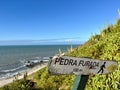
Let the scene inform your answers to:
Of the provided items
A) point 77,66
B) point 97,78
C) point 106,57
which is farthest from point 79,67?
point 106,57

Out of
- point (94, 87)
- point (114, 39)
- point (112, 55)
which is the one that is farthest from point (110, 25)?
point (94, 87)

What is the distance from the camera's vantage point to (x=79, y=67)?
4.84 m

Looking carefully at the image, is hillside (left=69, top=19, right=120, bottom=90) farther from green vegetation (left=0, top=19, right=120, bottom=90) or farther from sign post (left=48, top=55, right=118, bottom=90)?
sign post (left=48, top=55, right=118, bottom=90)

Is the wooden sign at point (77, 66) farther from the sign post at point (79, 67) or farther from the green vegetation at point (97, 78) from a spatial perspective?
the green vegetation at point (97, 78)

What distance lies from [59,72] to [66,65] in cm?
18

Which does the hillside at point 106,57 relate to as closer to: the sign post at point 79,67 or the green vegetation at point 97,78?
the green vegetation at point 97,78

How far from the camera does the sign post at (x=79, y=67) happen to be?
15.0ft

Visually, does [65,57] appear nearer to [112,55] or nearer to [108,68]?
[108,68]

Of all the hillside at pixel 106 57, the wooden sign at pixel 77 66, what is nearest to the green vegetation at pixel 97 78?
the hillside at pixel 106 57

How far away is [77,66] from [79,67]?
5cm

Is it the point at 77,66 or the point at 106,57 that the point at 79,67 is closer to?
the point at 77,66

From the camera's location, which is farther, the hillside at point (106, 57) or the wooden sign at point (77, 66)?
the hillside at point (106, 57)

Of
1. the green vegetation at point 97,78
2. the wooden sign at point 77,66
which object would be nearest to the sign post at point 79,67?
the wooden sign at point 77,66

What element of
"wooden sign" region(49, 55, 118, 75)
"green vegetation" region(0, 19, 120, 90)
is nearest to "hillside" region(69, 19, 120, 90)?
"green vegetation" region(0, 19, 120, 90)
